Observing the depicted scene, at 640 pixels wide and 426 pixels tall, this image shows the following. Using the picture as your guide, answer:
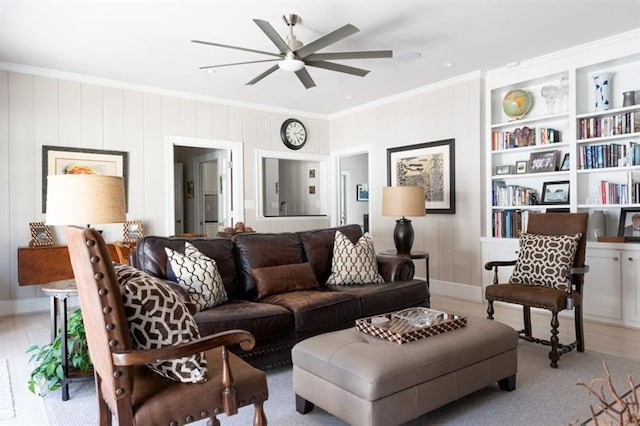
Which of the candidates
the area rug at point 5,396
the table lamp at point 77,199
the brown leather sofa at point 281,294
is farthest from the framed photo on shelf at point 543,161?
the area rug at point 5,396

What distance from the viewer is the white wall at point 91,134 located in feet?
15.2

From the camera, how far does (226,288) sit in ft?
10.9

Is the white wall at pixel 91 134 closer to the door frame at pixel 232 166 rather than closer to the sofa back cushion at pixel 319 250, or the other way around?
the door frame at pixel 232 166

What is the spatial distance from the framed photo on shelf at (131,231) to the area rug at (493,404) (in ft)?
8.79

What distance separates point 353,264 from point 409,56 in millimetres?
2251

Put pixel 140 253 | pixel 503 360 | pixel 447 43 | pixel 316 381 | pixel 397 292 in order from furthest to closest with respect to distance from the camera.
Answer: pixel 447 43
pixel 397 292
pixel 140 253
pixel 503 360
pixel 316 381

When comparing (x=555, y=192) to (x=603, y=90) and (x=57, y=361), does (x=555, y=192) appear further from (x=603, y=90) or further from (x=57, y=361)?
(x=57, y=361)

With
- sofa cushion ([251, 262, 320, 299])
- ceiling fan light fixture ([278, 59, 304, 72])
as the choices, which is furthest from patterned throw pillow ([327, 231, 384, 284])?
ceiling fan light fixture ([278, 59, 304, 72])

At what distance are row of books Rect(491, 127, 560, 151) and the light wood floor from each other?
6.06 ft

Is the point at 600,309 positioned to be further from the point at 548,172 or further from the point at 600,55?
the point at 600,55

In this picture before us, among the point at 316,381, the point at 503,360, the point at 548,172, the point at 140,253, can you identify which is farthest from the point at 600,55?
the point at 140,253

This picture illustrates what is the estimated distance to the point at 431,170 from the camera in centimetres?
554

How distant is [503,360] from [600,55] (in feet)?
10.9

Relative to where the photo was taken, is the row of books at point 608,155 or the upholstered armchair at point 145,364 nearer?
the upholstered armchair at point 145,364
